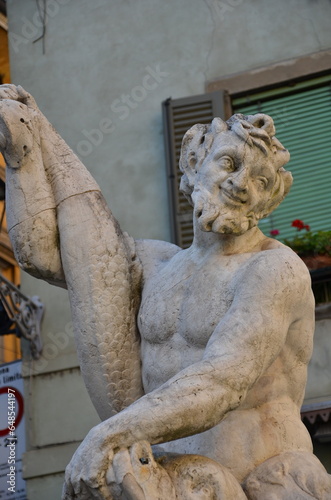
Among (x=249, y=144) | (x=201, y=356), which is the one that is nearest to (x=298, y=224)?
(x=249, y=144)

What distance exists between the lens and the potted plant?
1180cm

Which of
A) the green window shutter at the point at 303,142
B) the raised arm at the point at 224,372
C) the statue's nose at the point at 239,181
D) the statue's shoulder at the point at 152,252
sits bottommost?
the raised arm at the point at 224,372

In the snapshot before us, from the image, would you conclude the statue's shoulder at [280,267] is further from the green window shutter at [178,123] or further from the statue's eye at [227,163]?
the green window shutter at [178,123]

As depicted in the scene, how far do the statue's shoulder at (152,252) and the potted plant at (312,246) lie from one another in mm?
7159

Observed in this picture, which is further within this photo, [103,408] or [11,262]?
[11,262]

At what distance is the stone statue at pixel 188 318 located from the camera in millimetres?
3734

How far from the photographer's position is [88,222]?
445 centimetres

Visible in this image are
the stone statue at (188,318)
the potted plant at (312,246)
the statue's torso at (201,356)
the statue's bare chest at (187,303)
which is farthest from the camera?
the potted plant at (312,246)

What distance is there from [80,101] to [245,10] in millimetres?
1905

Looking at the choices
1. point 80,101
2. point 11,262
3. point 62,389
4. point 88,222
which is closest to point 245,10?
point 80,101

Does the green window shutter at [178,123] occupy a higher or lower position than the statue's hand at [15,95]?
higher

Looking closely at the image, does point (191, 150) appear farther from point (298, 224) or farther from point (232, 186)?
point (298, 224)

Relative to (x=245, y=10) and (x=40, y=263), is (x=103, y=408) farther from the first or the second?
(x=245, y=10)

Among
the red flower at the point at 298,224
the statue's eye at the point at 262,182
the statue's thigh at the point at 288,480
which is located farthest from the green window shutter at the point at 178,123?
the statue's thigh at the point at 288,480
